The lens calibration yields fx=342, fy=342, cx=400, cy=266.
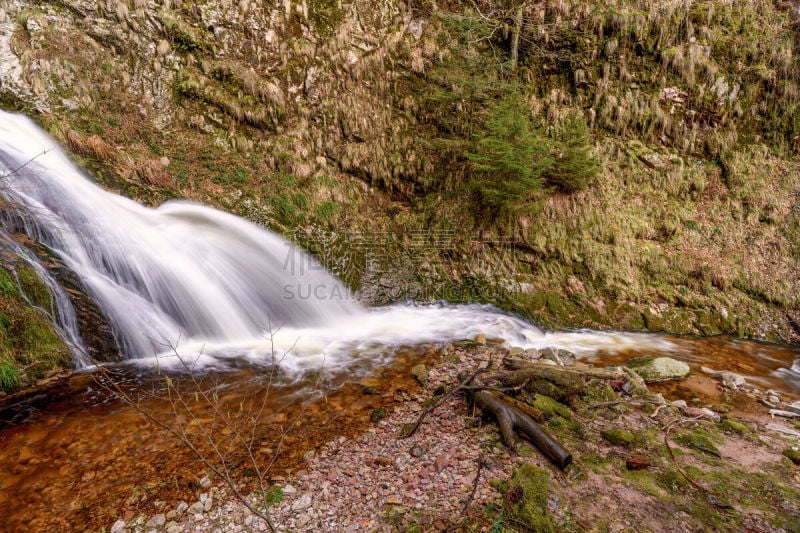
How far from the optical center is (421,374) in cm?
554

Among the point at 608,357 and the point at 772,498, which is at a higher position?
the point at 772,498

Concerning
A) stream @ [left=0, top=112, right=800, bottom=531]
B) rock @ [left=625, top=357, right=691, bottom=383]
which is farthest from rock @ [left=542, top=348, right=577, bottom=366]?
rock @ [left=625, top=357, right=691, bottom=383]

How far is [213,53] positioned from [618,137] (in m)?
11.9

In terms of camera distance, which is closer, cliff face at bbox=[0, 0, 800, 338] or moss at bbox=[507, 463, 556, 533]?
moss at bbox=[507, 463, 556, 533]

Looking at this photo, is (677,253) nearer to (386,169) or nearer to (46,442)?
(386,169)

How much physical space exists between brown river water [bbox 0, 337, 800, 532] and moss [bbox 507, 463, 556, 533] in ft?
6.37

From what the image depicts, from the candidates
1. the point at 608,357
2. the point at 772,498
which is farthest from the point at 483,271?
the point at 772,498

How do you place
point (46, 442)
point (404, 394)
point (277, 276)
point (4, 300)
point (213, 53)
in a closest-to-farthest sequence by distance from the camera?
point (46, 442), point (4, 300), point (404, 394), point (277, 276), point (213, 53)

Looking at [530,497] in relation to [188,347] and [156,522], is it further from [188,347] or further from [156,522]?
[188,347]

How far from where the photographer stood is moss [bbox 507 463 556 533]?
8.57ft

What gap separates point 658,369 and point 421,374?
4260 millimetres

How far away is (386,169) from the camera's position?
9883mm

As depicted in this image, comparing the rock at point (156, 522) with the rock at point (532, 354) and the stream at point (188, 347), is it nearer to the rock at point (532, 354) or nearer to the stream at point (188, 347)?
the stream at point (188, 347)

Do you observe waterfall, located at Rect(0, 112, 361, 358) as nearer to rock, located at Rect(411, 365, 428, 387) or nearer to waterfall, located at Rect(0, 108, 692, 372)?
waterfall, located at Rect(0, 108, 692, 372)
